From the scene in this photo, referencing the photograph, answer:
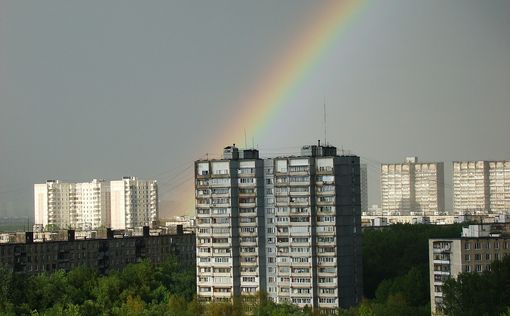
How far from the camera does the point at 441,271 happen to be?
27688mm

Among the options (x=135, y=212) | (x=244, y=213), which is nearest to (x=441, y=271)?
(x=244, y=213)

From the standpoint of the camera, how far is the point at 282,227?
34.2m

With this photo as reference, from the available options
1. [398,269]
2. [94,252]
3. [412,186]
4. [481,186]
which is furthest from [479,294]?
[412,186]

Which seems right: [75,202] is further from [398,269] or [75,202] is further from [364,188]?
[398,269]

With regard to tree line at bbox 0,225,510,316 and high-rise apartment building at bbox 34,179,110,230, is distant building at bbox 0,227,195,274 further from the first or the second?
high-rise apartment building at bbox 34,179,110,230

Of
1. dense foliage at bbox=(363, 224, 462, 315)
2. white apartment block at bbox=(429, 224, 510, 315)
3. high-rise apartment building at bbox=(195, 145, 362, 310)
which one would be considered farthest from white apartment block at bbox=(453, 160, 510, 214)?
white apartment block at bbox=(429, 224, 510, 315)

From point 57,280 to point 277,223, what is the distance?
6541 mm

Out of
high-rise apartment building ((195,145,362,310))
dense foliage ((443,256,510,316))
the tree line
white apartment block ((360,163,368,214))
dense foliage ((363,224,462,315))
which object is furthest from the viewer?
white apartment block ((360,163,368,214))

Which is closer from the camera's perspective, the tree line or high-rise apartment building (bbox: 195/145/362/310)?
the tree line

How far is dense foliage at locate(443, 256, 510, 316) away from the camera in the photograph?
24359 millimetres

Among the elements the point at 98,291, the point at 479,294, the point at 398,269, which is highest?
the point at 479,294

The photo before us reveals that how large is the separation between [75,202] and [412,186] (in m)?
31.5

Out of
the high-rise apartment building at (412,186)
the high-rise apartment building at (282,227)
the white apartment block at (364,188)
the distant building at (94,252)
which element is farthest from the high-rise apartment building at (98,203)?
the high-rise apartment building at (282,227)

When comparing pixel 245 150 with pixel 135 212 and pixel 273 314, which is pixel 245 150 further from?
pixel 135 212
